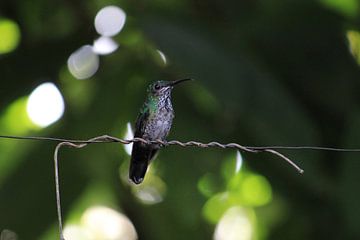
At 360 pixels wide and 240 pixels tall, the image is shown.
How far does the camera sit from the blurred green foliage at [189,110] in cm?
318

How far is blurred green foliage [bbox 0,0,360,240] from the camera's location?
3.18 meters

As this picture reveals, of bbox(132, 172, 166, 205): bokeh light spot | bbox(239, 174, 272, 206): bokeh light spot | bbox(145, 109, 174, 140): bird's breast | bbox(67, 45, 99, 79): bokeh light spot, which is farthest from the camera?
bbox(239, 174, 272, 206): bokeh light spot

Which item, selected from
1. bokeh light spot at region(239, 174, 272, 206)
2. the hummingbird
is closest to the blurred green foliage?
bokeh light spot at region(239, 174, 272, 206)

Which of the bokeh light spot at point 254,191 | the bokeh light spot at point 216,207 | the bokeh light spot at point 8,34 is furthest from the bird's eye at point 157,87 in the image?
the bokeh light spot at point 254,191

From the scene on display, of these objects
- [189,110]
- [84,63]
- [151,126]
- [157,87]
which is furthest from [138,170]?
[84,63]

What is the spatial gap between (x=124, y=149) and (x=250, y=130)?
50 cm

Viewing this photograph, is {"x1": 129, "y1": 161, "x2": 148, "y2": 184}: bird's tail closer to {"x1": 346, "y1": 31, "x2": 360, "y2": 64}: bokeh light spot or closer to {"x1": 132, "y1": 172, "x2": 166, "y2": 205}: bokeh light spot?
{"x1": 132, "y1": 172, "x2": 166, "y2": 205}: bokeh light spot

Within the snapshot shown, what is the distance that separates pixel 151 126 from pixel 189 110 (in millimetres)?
767

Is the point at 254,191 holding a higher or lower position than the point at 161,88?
lower

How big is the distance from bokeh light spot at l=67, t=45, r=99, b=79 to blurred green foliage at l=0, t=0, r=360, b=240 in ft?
0.09

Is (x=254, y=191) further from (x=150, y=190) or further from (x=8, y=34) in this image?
(x=8, y=34)

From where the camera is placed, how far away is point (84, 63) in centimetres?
346

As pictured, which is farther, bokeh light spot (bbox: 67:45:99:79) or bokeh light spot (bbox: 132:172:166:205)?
bokeh light spot (bbox: 132:172:166:205)

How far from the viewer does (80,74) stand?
345cm
